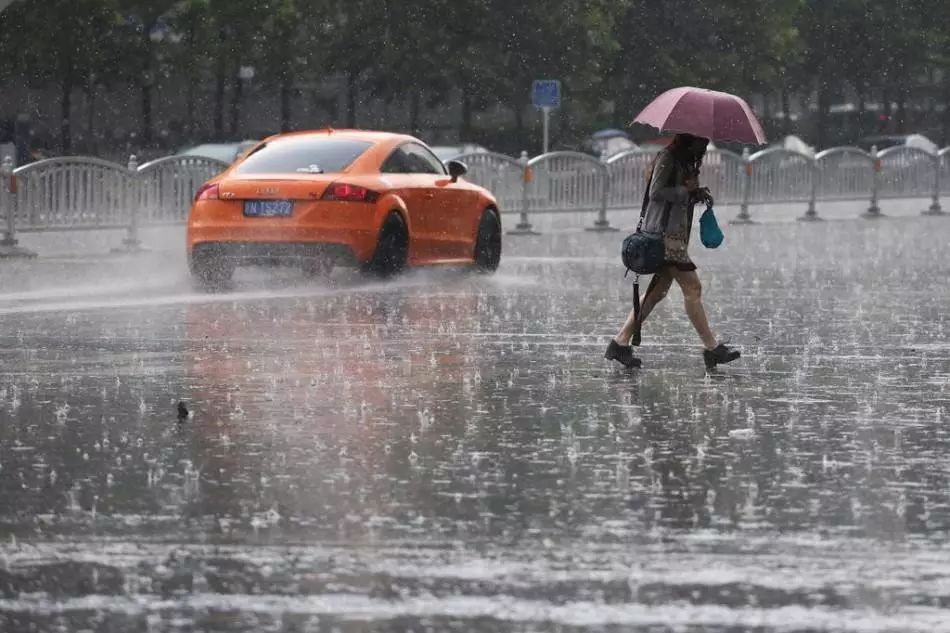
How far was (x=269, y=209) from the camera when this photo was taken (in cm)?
1898

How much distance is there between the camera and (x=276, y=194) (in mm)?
18984

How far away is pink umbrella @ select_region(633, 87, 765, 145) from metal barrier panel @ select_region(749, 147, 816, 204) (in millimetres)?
26080

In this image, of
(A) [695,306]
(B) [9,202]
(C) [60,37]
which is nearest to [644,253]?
(A) [695,306]

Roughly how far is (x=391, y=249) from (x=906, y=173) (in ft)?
84.4

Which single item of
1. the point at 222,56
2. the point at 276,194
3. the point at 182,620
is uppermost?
the point at 222,56

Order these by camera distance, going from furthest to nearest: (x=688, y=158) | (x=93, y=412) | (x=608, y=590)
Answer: (x=688, y=158) < (x=93, y=412) < (x=608, y=590)

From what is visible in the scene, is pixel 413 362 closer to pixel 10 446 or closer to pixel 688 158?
pixel 688 158

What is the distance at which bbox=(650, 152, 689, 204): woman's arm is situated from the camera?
12.3 metres

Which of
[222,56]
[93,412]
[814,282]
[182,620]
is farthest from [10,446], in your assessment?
[222,56]

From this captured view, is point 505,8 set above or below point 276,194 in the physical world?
above

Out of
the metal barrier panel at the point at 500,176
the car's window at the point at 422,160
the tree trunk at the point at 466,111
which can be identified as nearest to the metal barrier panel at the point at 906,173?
the metal barrier panel at the point at 500,176

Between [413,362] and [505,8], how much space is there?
4647cm

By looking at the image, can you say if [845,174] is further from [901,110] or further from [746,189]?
[901,110]

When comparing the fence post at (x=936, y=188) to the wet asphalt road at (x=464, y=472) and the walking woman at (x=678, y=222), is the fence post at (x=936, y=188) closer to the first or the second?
the wet asphalt road at (x=464, y=472)
